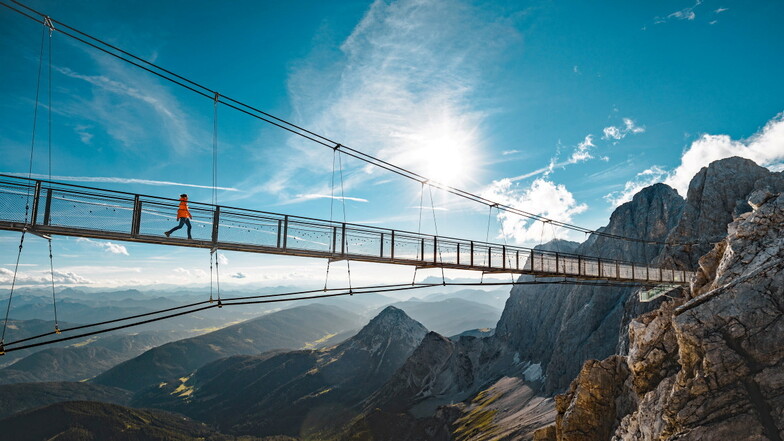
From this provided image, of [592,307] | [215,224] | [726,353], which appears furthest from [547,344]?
[215,224]

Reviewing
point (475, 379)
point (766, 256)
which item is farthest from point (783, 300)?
point (475, 379)

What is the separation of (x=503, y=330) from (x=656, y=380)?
375ft

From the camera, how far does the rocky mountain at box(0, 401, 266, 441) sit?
158m

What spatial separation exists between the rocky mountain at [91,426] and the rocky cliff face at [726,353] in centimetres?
17998

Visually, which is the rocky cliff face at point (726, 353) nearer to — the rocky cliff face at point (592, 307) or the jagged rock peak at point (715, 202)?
the jagged rock peak at point (715, 202)

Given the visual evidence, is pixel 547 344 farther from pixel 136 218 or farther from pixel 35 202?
pixel 35 202

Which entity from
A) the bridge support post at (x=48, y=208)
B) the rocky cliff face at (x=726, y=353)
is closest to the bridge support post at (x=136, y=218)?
the bridge support post at (x=48, y=208)

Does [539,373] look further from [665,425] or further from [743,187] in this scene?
[665,425]

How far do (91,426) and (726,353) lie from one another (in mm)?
215362

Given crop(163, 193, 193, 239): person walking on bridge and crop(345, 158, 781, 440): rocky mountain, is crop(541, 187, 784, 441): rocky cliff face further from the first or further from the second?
crop(163, 193, 193, 239): person walking on bridge

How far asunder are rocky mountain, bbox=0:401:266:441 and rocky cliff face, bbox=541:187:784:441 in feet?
590

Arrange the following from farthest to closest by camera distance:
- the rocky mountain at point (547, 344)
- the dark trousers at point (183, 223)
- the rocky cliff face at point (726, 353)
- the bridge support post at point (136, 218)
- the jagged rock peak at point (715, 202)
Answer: the rocky mountain at point (547, 344), the jagged rock peak at point (715, 202), the rocky cliff face at point (726, 353), the dark trousers at point (183, 223), the bridge support post at point (136, 218)

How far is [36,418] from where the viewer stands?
16625 cm

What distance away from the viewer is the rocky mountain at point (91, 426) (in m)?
158
